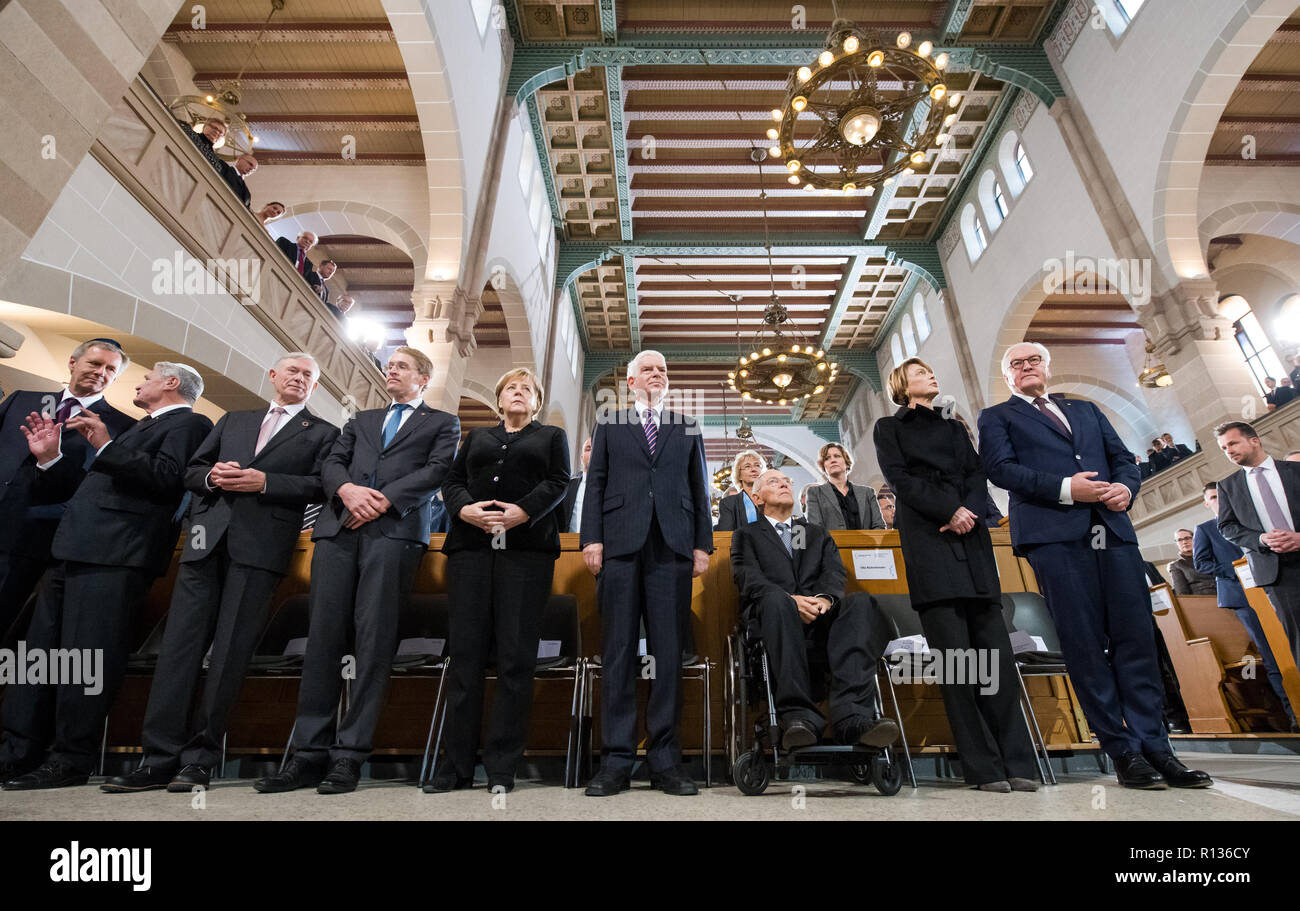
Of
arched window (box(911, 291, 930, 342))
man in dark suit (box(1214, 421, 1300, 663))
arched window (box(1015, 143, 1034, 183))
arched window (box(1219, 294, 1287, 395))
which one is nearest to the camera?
man in dark suit (box(1214, 421, 1300, 663))

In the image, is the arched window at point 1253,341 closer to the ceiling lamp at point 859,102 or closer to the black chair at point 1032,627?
the ceiling lamp at point 859,102

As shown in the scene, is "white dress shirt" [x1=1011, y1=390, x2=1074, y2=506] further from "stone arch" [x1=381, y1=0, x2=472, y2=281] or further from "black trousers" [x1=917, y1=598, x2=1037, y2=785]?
"stone arch" [x1=381, y1=0, x2=472, y2=281]

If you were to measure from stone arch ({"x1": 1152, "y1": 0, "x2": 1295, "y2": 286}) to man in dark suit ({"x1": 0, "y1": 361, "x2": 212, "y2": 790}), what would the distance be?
10.6 metres

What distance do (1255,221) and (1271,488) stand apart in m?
9.93

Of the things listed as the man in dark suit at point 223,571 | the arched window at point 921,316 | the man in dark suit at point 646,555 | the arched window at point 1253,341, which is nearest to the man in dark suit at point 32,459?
the man in dark suit at point 223,571

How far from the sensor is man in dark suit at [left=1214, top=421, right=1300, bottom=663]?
368 centimetres

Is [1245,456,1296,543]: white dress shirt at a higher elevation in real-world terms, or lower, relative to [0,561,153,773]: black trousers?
higher

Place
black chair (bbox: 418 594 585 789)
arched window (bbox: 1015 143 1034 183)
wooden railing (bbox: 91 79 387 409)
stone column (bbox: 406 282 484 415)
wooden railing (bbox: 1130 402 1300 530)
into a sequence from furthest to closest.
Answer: arched window (bbox: 1015 143 1034 183), stone column (bbox: 406 282 484 415), wooden railing (bbox: 1130 402 1300 530), wooden railing (bbox: 91 79 387 409), black chair (bbox: 418 594 585 789)

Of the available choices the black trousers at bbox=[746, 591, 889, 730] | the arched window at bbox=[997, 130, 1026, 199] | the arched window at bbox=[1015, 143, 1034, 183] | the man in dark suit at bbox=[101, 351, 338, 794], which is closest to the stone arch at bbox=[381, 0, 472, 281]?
the man in dark suit at bbox=[101, 351, 338, 794]

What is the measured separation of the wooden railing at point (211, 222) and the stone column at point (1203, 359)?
10.3 metres

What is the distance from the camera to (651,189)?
13.8 meters

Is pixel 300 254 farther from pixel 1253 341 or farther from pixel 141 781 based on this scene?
pixel 1253 341

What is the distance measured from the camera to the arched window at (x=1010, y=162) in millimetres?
12023
